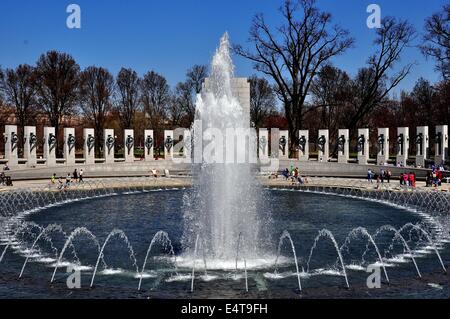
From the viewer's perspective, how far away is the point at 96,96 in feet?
219

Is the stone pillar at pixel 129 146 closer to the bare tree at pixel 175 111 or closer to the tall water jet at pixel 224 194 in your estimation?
the bare tree at pixel 175 111

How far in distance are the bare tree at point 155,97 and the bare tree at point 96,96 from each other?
25.2ft

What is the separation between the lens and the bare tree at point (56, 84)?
58.9 meters

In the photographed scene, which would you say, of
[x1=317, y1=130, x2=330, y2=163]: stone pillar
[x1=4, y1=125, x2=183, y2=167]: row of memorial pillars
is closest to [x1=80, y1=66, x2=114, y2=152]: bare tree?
[x1=4, y1=125, x2=183, y2=167]: row of memorial pillars

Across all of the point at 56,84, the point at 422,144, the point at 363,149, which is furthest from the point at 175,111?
the point at 422,144

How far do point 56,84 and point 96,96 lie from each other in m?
8.39

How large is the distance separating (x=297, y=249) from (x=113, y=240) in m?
6.17

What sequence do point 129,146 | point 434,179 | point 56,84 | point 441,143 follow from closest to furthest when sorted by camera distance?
point 434,179, point 441,143, point 129,146, point 56,84

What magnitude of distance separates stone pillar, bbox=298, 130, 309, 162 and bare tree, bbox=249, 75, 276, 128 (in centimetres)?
2608

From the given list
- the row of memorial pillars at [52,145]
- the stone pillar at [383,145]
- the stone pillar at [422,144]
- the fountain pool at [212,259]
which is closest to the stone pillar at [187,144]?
the row of memorial pillars at [52,145]

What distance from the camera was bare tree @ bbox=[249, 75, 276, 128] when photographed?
78625mm

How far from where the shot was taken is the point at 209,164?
55.2ft

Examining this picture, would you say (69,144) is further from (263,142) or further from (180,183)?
(263,142)
